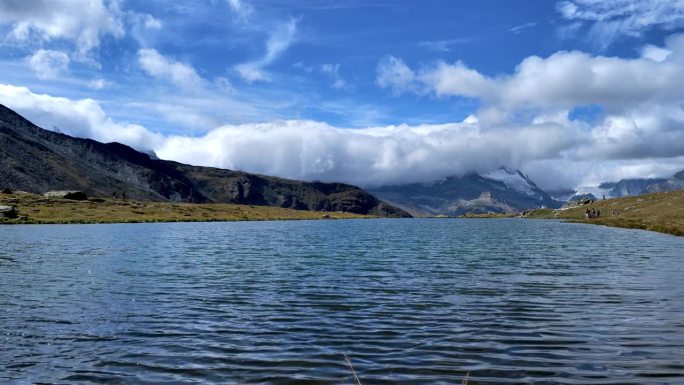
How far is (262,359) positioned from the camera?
19.4m

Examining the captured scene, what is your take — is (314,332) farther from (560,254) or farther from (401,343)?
(560,254)

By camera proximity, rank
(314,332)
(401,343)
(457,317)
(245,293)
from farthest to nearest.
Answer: (245,293) → (457,317) → (314,332) → (401,343)

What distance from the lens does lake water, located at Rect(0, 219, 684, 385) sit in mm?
17891

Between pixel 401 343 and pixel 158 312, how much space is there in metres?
14.3

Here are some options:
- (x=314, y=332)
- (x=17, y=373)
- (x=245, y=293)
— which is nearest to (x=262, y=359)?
(x=314, y=332)

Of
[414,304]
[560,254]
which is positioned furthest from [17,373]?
[560,254]

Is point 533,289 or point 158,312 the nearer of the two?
point 158,312

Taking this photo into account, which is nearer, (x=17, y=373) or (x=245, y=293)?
(x=17, y=373)

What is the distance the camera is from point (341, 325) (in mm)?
25109

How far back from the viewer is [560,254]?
6650cm

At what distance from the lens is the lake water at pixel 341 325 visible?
17.9 meters

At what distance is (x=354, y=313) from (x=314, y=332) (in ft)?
15.7

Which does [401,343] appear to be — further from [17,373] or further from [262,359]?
[17,373]

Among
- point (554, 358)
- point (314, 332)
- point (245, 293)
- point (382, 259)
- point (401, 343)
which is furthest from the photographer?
point (382, 259)
